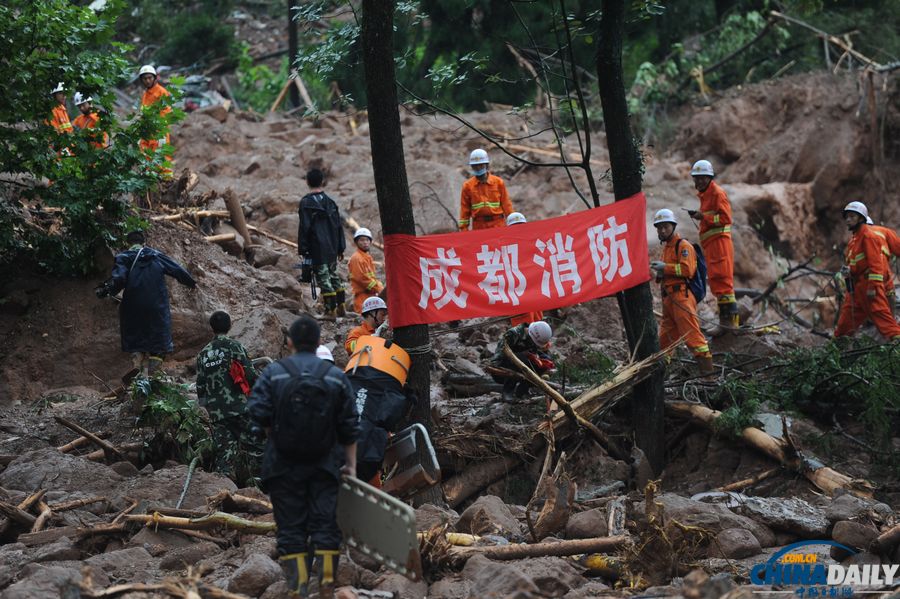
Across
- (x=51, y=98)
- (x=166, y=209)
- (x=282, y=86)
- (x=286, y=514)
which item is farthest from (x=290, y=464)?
(x=282, y=86)

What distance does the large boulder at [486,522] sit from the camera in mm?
7160

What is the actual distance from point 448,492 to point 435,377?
6.82ft

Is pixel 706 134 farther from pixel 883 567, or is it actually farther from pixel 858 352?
pixel 883 567

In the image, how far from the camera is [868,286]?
11102mm

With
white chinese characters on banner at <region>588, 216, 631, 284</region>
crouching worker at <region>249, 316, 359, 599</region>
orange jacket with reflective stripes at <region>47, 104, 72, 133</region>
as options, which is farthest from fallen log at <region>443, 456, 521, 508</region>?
orange jacket with reflective stripes at <region>47, 104, 72, 133</region>

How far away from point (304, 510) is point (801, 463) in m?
4.76

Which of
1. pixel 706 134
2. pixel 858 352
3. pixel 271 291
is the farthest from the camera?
pixel 706 134

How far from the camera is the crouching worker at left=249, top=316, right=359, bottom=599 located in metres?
5.62

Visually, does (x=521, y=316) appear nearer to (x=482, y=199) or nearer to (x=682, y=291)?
(x=482, y=199)

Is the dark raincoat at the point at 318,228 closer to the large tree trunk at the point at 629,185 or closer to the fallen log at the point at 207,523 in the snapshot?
the large tree trunk at the point at 629,185

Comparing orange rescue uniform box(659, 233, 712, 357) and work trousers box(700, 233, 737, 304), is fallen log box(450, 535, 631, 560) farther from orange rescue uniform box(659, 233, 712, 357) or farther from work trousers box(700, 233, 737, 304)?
work trousers box(700, 233, 737, 304)

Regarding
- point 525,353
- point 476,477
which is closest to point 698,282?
point 525,353

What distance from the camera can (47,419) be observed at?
10094mm

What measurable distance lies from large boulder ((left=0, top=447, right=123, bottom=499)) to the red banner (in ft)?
8.39
